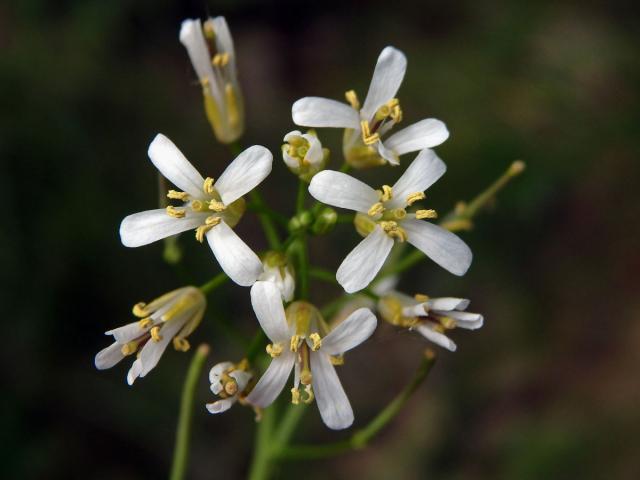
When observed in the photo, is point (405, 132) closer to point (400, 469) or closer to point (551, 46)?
point (400, 469)

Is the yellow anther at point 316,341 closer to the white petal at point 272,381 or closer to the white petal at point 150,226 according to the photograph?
the white petal at point 272,381

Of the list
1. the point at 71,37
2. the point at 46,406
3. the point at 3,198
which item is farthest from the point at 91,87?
the point at 46,406

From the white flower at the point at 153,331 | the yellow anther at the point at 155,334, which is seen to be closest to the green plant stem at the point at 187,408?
the white flower at the point at 153,331

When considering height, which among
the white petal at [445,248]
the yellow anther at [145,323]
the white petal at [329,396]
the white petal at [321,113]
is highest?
the white petal at [321,113]

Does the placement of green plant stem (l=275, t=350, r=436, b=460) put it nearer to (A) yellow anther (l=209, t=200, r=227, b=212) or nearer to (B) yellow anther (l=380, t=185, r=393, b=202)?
(B) yellow anther (l=380, t=185, r=393, b=202)

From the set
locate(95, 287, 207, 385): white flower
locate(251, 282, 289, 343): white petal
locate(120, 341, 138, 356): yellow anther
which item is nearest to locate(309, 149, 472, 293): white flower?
locate(251, 282, 289, 343): white petal

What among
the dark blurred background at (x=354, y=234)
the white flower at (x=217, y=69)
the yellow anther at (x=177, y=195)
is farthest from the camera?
the dark blurred background at (x=354, y=234)

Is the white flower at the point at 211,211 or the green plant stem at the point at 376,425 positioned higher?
the white flower at the point at 211,211

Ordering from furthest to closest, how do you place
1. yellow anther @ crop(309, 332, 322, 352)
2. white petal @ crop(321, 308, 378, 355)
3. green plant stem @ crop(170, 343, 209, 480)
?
green plant stem @ crop(170, 343, 209, 480), yellow anther @ crop(309, 332, 322, 352), white petal @ crop(321, 308, 378, 355)

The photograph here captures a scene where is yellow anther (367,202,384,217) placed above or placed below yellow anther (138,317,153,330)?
above
